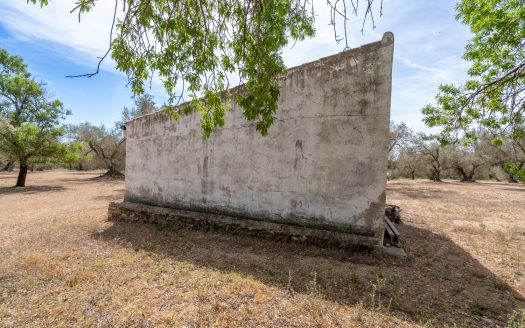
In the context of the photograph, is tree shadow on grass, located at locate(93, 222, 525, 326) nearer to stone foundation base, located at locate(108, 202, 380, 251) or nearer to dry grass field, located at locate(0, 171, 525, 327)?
dry grass field, located at locate(0, 171, 525, 327)

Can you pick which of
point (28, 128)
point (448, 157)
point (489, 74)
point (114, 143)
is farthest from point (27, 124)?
point (448, 157)

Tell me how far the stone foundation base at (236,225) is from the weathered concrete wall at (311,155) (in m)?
0.19

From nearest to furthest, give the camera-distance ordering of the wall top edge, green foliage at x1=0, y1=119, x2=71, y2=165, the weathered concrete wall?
the wall top edge < the weathered concrete wall < green foliage at x1=0, y1=119, x2=71, y2=165

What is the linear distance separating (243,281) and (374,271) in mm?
2271

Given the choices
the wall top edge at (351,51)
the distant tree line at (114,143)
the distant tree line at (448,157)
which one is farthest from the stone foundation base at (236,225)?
the distant tree line at (448,157)

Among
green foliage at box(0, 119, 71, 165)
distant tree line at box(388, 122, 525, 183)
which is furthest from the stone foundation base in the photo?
distant tree line at box(388, 122, 525, 183)

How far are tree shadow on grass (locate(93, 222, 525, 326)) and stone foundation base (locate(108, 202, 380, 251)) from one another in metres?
0.17

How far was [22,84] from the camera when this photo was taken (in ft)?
61.3

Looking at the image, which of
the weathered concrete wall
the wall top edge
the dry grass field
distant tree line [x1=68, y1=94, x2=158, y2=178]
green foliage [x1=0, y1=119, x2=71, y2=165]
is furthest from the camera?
distant tree line [x1=68, y1=94, x2=158, y2=178]

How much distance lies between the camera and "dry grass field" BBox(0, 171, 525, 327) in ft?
11.3

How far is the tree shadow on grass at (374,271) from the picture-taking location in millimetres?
3764

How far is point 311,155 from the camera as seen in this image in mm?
5953

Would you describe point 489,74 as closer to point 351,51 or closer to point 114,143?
point 351,51

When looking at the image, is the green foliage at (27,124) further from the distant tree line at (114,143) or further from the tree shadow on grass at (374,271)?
the tree shadow on grass at (374,271)
